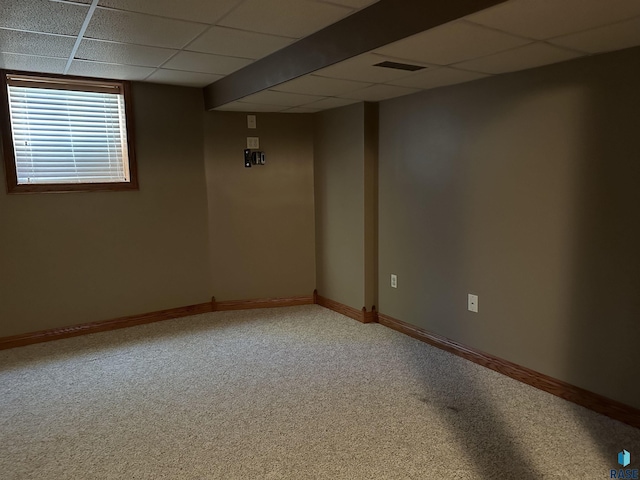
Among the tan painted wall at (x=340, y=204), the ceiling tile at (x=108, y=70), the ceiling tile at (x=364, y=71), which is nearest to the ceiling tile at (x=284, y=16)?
the ceiling tile at (x=364, y=71)

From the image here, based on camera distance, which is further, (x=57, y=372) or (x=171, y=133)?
(x=171, y=133)

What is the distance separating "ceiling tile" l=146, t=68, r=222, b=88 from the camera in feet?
11.3

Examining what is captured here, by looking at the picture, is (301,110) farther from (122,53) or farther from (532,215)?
(532,215)

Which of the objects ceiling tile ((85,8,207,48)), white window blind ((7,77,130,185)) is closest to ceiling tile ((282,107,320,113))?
white window blind ((7,77,130,185))

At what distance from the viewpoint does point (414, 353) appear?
10.8ft

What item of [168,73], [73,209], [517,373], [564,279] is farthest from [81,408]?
[564,279]

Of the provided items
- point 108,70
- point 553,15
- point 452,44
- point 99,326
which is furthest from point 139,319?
point 553,15

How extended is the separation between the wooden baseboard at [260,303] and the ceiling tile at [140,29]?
8.21 ft

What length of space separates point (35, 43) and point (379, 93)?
223 cm

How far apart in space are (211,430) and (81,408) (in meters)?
0.83

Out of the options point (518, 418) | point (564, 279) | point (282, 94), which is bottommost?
point (518, 418)

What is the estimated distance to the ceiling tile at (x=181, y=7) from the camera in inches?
79.9

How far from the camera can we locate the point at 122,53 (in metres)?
2.85

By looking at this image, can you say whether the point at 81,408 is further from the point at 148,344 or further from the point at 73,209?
the point at 73,209
